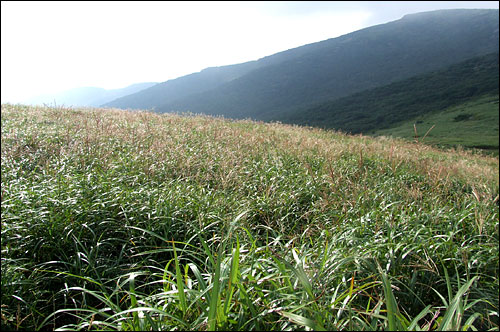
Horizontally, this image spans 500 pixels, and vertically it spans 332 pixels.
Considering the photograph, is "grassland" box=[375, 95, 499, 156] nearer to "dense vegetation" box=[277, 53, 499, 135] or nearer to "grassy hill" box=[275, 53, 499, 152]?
"grassy hill" box=[275, 53, 499, 152]

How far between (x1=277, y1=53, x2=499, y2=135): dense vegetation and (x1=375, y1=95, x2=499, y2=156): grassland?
12.1m

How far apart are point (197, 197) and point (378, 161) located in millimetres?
5422

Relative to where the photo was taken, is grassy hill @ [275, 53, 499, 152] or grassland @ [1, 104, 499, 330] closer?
grassland @ [1, 104, 499, 330]

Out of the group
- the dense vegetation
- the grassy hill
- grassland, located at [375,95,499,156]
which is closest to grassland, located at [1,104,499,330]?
grassland, located at [375,95,499,156]

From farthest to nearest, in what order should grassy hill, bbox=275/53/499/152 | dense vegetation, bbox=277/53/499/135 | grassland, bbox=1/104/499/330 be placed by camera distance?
dense vegetation, bbox=277/53/499/135
grassy hill, bbox=275/53/499/152
grassland, bbox=1/104/499/330

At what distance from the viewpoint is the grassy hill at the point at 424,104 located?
67188mm

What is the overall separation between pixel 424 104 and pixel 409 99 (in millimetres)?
12855

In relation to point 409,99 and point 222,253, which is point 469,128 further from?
point 222,253

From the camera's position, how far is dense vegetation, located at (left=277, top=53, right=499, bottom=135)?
3826 inches

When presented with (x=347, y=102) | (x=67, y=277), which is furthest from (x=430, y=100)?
(x=67, y=277)

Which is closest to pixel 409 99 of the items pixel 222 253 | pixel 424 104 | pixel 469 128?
pixel 424 104

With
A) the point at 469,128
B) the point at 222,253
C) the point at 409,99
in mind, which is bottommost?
the point at 409,99

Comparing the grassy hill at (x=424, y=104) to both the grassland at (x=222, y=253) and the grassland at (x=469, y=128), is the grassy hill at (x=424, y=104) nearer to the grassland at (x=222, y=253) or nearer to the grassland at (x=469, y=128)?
the grassland at (x=469, y=128)

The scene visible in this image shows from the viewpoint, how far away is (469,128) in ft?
196
